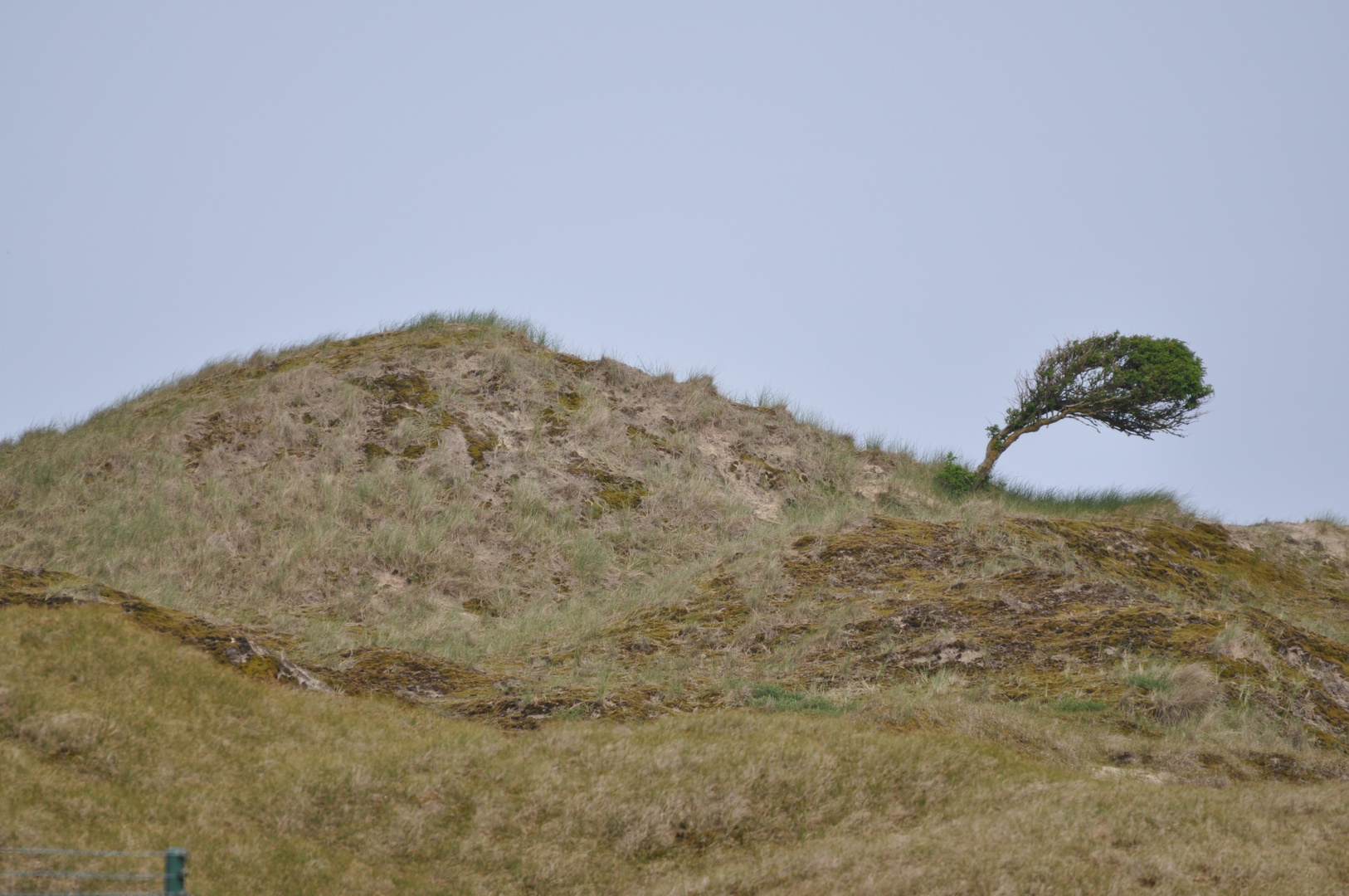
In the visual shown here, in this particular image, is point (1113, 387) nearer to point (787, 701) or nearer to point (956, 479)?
point (956, 479)

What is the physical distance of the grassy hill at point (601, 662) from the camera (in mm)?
8664

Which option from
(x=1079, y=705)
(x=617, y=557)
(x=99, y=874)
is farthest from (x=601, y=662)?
(x=99, y=874)

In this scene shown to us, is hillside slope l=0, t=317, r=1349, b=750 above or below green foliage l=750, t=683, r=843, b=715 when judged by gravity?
above

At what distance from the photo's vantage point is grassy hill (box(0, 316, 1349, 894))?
8.66 metres

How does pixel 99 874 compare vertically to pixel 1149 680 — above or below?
below

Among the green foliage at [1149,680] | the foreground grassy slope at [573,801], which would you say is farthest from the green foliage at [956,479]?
the foreground grassy slope at [573,801]

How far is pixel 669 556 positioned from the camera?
957 inches

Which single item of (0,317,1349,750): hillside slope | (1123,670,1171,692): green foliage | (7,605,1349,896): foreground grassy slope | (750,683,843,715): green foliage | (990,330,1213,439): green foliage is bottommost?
(7,605,1349,896): foreground grassy slope

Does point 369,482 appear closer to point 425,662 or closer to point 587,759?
point 425,662

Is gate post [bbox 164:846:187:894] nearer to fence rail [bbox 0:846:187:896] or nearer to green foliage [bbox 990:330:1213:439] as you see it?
fence rail [bbox 0:846:187:896]

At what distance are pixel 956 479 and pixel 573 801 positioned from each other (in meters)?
25.4

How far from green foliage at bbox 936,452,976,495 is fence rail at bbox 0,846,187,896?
2864 cm

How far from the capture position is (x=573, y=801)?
968 centimetres

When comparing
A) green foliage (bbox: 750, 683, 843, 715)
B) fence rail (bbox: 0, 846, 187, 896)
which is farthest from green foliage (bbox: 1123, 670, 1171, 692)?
fence rail (bbox: 0, 846, 187, 896)
